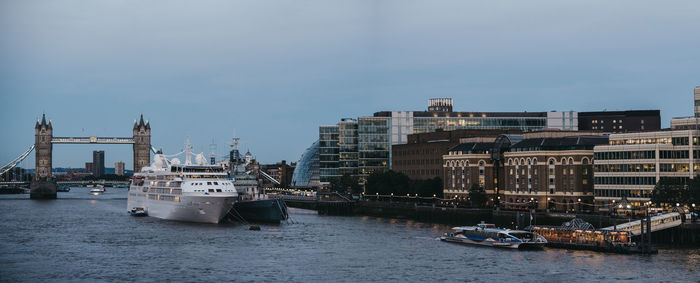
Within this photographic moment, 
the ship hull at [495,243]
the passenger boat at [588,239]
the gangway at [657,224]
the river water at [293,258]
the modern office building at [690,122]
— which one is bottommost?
the river water at [293,258]

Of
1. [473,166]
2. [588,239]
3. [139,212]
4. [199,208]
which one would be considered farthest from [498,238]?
[139,212]

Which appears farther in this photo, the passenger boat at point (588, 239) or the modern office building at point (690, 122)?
the modern office building at point (690, 122)

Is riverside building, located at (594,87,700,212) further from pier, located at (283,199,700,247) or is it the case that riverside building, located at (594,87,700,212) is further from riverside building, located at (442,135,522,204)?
riverside building, located at (442,135,522,204)

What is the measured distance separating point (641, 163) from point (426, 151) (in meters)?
70.3

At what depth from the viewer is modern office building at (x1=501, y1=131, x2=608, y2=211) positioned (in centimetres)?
12481

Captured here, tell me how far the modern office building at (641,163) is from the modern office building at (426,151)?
135 ft

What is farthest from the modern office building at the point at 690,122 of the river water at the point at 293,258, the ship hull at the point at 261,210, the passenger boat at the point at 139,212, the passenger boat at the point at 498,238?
the passenger boat at the point at 139,212

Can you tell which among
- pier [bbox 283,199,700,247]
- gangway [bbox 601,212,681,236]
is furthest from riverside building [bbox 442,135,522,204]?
gangway [bbox 601,212,681,236]

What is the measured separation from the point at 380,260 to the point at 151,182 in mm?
66162

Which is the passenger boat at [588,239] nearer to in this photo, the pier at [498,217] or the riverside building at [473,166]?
the pier at [498,217]

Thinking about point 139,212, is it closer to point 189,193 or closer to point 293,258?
point 189,193

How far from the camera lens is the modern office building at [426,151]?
564 ft

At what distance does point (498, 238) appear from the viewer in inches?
3514

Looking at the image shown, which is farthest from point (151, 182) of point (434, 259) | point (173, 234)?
point (434, 259)
